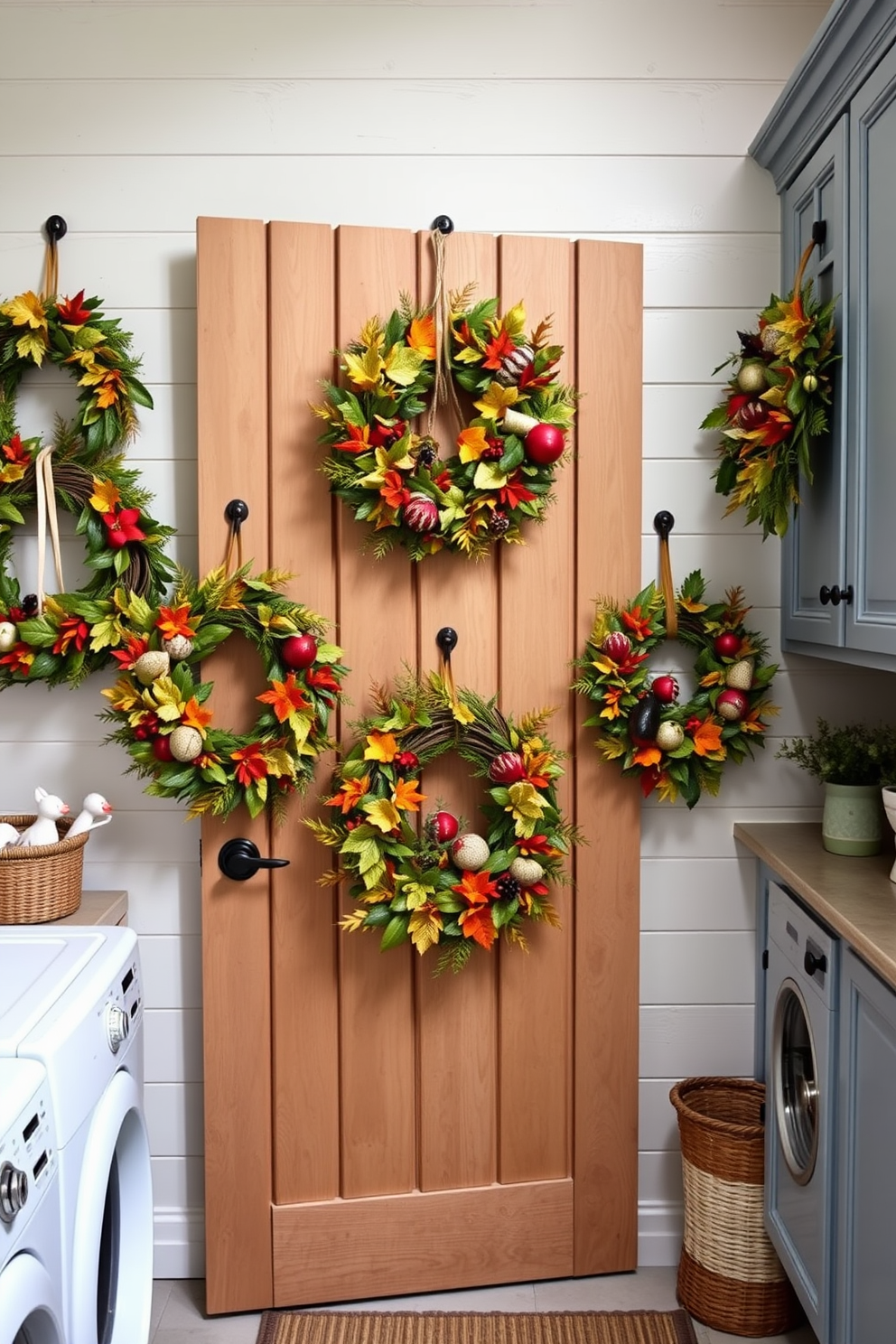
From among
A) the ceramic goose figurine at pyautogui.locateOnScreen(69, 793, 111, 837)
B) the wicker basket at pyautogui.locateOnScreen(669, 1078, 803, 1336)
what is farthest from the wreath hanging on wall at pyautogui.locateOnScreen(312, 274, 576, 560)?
the wicker basket at pyautogui.locateOnScreen(669, 1078, 803, 1336)

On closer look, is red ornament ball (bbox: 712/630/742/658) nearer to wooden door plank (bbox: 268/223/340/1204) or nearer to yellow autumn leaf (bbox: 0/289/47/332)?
wooden door plank (bbox: 268/223/340/1204)

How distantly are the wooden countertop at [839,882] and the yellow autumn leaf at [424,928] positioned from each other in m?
0.67

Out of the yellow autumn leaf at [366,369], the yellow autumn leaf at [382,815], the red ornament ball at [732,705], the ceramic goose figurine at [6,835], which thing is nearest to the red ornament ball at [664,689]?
the red ornament ball at [732,705]

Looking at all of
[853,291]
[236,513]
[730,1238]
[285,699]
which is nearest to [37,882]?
[285,699]

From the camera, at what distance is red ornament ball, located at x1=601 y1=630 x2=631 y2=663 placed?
2117 millimetres

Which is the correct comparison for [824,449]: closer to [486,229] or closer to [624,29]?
[486,229]

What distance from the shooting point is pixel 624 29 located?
220 cm

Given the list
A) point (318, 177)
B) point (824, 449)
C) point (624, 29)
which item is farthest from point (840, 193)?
point (318, 177)

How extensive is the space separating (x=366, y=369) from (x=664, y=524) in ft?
2.34

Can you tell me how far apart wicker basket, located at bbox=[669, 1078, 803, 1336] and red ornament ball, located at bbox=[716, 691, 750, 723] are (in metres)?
0.79

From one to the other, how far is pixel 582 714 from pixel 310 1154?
3.48 feet

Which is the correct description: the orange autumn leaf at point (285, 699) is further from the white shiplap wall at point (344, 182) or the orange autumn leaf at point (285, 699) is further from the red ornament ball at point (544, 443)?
the red ornament ball at point (544, 443)

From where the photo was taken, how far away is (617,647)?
2.12 meters

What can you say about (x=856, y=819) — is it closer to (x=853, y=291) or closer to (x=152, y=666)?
(x=853, y=291)
